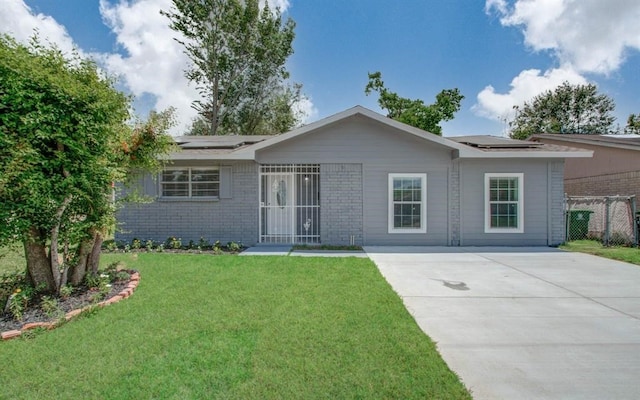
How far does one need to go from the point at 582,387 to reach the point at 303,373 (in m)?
2.23

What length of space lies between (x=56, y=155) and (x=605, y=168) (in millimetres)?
16601

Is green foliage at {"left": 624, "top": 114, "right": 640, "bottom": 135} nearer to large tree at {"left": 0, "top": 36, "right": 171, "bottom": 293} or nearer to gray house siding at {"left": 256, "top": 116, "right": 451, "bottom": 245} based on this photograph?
gray house siding at {"left": 256, "top": 116, "right": 451, "bottom": 245}

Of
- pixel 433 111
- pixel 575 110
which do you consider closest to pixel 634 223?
pixel 433 111

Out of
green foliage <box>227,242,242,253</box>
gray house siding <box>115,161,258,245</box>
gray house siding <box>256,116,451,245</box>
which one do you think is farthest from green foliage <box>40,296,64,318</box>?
gray house siding <box>256,116,451,245</box>

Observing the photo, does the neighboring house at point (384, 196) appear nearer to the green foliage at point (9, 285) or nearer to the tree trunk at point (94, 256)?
the tree trunk at point (94, 256)

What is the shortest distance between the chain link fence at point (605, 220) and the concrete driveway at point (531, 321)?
3375mm

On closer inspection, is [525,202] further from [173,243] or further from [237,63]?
[237,63]

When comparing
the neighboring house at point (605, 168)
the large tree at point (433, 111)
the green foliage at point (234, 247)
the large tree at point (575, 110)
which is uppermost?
the large tree at point (575, 110)

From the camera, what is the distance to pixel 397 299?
15.4ft

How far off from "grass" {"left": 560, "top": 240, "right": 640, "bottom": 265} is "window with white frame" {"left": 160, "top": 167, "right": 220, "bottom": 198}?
1037 cm

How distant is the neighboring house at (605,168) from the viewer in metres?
11.4

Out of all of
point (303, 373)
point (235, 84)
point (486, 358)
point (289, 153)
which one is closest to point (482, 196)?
point (289, 153)

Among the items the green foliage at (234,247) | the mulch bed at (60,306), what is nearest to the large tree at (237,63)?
the green foliage at (234,247)

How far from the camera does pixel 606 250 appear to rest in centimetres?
905
